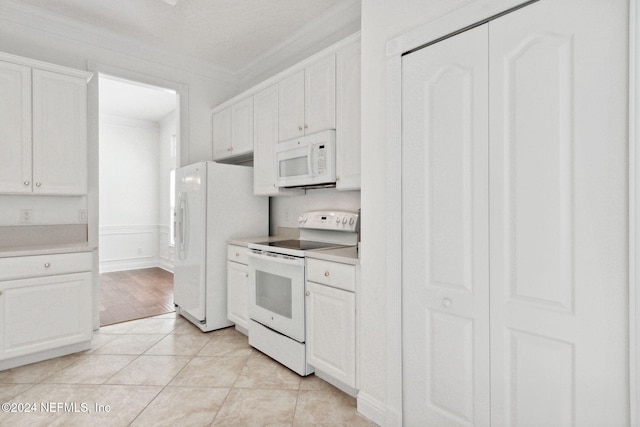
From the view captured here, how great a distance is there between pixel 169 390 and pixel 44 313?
3.90 feet

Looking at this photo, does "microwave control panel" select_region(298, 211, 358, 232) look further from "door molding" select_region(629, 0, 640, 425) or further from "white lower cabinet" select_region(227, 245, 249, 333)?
"door molding" select_region(629, 0, 640, 425)

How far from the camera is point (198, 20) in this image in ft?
10.2

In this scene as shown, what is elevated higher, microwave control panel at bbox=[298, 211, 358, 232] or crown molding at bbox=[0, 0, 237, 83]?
crown molding at bbox=[0, 0, 237, 83]

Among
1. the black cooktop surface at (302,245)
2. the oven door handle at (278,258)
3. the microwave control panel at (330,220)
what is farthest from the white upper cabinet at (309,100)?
the oven door handle at (278,258)

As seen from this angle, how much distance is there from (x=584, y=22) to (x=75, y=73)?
3442 mm

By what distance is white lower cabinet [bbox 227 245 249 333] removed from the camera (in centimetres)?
306

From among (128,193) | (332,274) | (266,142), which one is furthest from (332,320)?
(128,193)

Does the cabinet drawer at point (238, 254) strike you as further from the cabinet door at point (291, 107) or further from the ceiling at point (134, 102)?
the ceiling at point (134, 102)

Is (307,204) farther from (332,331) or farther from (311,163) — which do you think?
(332,331)

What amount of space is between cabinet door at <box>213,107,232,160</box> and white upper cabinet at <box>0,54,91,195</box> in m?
1.30

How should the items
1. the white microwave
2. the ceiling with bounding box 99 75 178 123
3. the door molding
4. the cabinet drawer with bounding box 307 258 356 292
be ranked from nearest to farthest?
1. the door molding
2. the cabinet drawer with bounding box 307 258 356 292
3. the white microwave
4. the ceiling with bounding box 99 75 178 123

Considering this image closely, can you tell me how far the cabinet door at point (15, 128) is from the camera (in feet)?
8.65

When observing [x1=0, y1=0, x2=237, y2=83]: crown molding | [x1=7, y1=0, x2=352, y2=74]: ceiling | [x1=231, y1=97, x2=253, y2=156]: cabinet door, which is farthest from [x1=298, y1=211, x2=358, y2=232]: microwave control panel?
[x1=0, y1=0, x2=237, y2=83]: crown molding

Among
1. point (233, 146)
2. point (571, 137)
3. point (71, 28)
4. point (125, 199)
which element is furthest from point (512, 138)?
point (125, 199)
